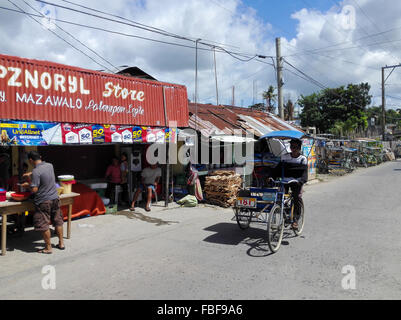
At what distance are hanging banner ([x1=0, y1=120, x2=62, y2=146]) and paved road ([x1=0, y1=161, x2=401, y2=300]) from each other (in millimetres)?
2047

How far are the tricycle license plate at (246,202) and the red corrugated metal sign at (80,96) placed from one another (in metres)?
4.28

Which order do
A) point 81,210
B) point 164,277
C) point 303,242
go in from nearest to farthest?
point 164,277 → point 303,242 → point 81,210

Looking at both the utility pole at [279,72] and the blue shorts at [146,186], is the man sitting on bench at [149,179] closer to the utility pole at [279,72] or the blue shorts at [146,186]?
the blue shorts at [146,186]

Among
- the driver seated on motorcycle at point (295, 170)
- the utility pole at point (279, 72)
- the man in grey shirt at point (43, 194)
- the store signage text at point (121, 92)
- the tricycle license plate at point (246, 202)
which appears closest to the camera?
the man in grey shirt at point (43, 194)

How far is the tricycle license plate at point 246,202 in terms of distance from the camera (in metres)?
6.35

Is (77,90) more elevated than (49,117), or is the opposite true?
(77,90)

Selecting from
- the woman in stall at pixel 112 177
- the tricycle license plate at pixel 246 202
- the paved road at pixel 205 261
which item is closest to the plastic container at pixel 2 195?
the paved road at pixel 205 261

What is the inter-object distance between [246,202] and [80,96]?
15.9 ft

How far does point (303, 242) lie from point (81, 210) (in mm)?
5624

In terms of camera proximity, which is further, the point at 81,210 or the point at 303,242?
the point at 81,210

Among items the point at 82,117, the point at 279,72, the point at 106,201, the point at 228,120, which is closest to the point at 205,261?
the point at 82,117
